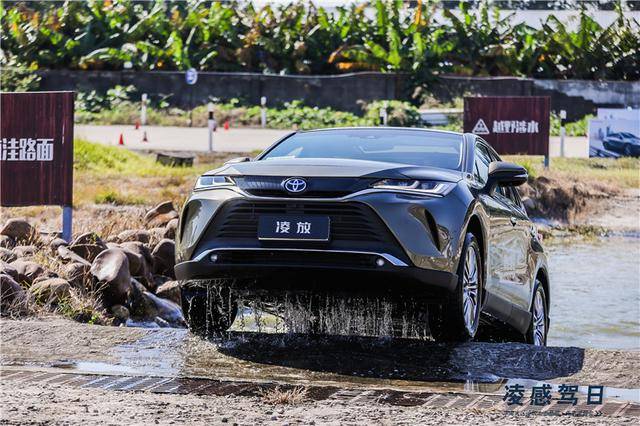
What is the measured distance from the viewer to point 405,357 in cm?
786

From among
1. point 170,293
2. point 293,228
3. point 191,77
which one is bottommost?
point 170,293

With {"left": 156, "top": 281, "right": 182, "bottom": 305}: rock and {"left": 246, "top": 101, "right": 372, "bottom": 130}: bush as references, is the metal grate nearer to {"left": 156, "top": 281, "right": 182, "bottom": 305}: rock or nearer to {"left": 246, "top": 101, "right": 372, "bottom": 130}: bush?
{"left": 156, "top": 281, "right": 182, "bottom": 305}: rock

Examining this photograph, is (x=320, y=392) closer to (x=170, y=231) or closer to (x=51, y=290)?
(x=51, y=290)

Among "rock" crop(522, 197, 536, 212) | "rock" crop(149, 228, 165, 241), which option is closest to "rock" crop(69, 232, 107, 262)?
"rock" crop(149, 228, 165, 241)

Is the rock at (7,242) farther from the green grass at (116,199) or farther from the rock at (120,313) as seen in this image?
the green grass at (116,199)

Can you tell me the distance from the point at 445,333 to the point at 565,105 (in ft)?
94.1

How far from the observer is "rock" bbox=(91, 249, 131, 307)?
36.5 feet

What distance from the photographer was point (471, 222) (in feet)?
27.3

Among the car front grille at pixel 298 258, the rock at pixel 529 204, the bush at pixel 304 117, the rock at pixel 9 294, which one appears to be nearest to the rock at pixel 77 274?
the rock at pixel 9 294

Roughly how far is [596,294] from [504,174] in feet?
27.4

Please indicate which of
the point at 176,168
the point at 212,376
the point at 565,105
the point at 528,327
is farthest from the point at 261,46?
the point at 212,376

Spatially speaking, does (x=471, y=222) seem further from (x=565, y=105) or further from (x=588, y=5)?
(x=588, y=5)

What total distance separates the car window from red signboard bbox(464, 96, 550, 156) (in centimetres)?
1571

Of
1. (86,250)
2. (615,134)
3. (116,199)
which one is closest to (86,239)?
(86,250)
